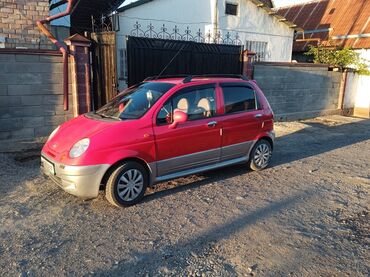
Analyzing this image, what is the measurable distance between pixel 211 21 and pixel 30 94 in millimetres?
8944

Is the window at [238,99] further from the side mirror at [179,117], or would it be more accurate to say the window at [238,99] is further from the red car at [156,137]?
the side mirror at [179,117]

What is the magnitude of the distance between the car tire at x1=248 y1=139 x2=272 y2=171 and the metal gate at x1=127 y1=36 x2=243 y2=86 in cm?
332

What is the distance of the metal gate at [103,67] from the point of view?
7.74 meters

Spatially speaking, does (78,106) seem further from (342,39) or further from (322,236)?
(342,39)

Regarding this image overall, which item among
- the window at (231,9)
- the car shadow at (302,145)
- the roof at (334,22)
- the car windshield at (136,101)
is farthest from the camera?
the roof at (334,22)

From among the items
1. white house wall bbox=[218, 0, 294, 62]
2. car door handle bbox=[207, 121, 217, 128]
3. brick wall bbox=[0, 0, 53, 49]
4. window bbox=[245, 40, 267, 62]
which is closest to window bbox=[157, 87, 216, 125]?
car door handle bbox=[207, 121, 217, 128]

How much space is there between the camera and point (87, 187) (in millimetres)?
4363

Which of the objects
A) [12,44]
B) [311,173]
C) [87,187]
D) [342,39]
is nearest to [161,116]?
[87,187]

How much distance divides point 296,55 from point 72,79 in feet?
50.7

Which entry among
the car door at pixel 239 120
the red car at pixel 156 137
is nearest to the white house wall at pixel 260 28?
the car door at pixel 239 120

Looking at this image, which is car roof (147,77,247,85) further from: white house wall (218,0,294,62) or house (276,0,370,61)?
house (276,0,370,61)

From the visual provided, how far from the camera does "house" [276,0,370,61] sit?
17.3 meters

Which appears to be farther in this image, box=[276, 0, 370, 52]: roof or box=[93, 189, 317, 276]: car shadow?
box=[276, 0, 370, 52]: roof

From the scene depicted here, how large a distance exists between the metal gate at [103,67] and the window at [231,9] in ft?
25.7
